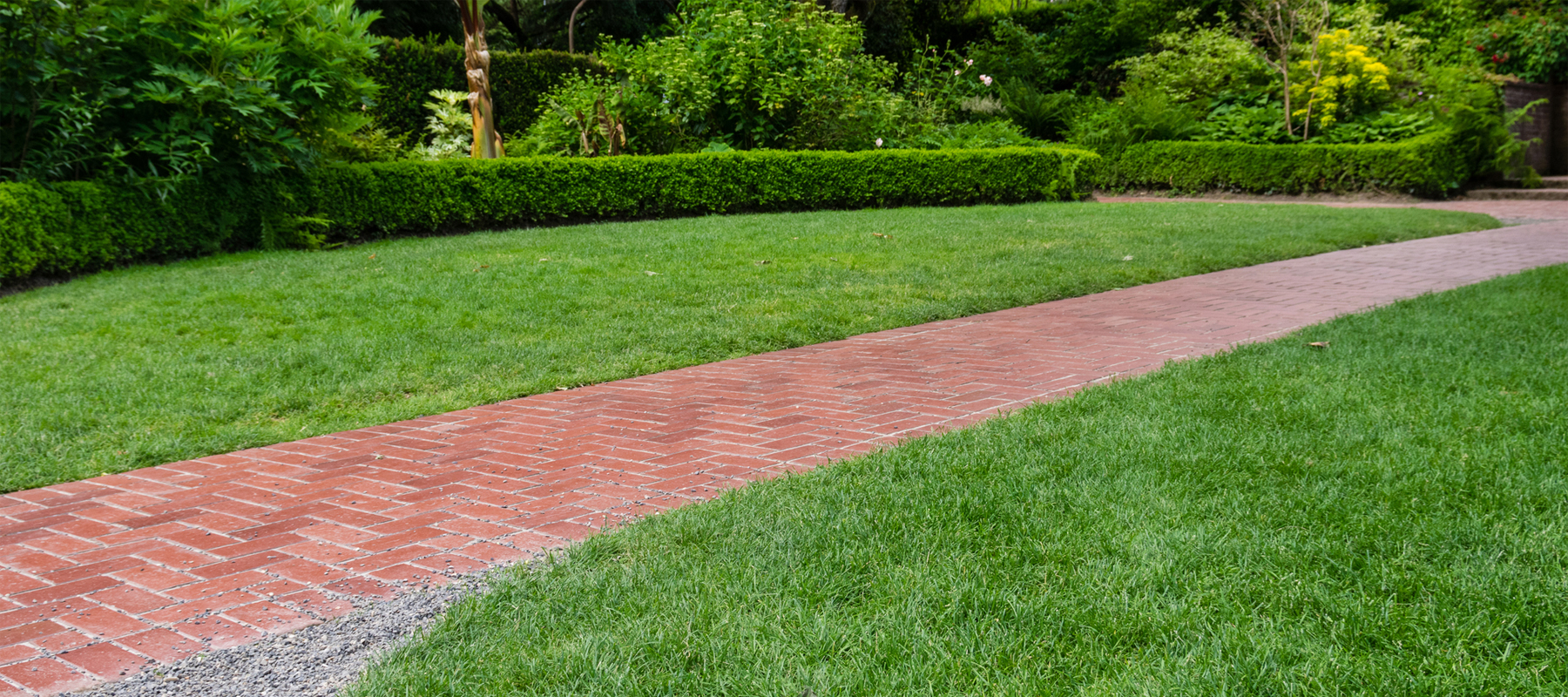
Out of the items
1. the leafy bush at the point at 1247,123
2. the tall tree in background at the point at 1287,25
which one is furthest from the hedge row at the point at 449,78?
the tall tree in background at the point at 1287,25

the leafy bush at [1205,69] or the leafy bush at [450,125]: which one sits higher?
the leafy bush at [1205,69]

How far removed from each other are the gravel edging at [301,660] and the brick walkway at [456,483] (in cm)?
7

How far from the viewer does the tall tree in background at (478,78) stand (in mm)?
13805

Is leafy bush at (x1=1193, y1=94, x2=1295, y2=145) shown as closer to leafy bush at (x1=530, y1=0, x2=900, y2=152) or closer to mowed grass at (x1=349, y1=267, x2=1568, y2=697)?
leafy bush at (x1=530, y1=0, x2=900, y2=152)

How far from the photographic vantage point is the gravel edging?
230 cm

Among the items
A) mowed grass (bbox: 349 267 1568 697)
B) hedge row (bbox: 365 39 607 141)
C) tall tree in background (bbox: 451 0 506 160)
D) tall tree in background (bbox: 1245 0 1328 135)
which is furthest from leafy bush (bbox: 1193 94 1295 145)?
mowed grass (bbox: 349 267 1568 697)

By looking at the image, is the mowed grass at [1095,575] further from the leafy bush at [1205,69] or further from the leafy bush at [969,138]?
the leafy bush at [1205,69]

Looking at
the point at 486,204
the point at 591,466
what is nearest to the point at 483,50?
the point at 486,204

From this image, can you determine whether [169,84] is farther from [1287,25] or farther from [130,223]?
[1287,25]

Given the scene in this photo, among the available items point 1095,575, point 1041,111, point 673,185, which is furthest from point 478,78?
point 1095,575

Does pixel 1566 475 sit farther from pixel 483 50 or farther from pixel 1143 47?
pixel 1143 47

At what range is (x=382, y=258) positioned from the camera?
9.66 meters

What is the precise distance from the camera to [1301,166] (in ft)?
56.1

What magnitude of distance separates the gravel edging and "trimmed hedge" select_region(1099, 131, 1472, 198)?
57.2 feet
